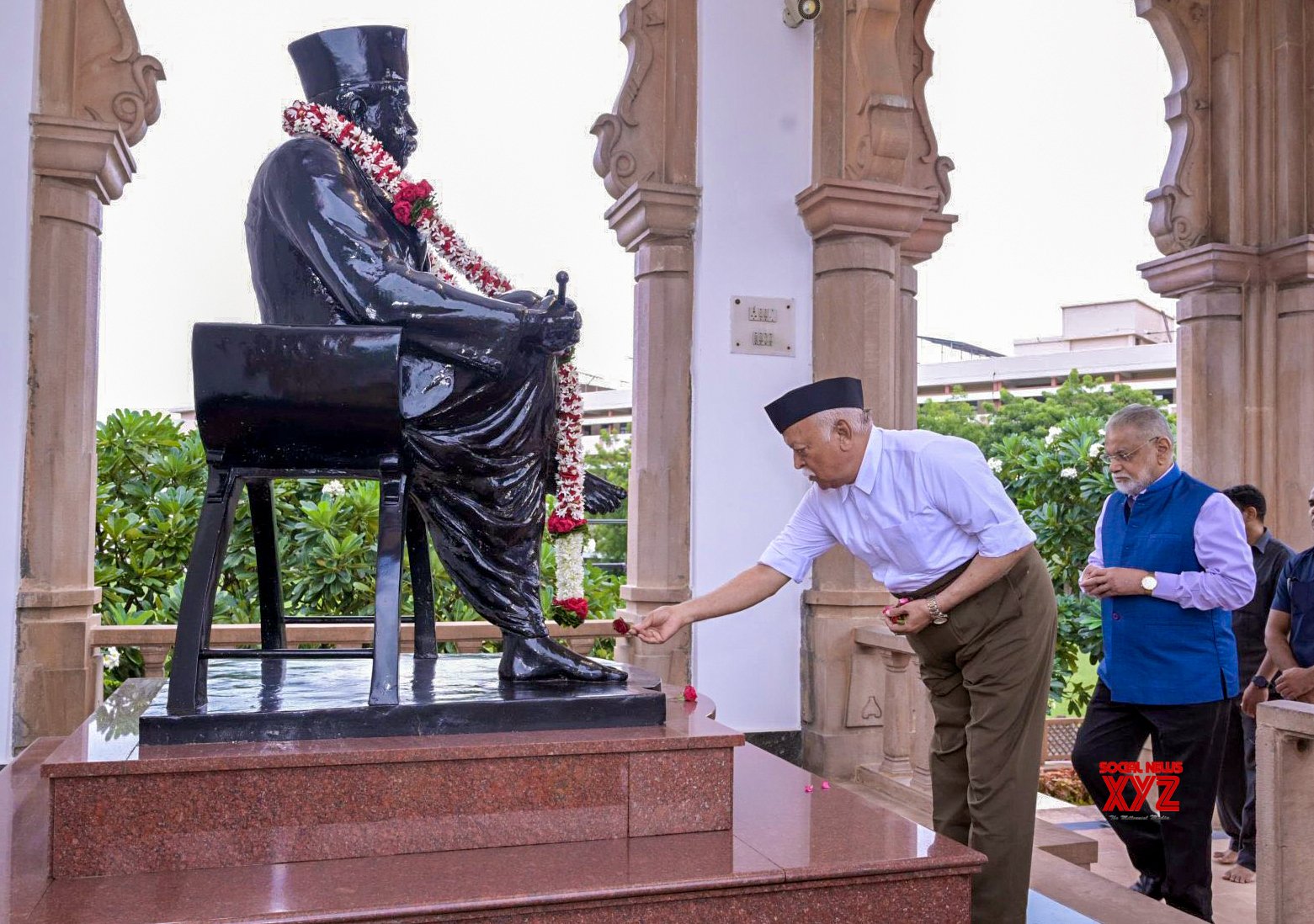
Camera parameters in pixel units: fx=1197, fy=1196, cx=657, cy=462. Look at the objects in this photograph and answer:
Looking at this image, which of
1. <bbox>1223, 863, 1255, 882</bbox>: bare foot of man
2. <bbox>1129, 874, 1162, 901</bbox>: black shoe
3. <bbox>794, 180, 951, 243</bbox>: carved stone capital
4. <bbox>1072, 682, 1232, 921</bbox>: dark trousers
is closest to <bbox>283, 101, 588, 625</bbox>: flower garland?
<bbox>1072, 682, 1232, 921</bbox>: dark trousers

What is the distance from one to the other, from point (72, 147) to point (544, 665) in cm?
312

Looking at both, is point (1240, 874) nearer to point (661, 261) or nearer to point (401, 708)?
point (661, 261)

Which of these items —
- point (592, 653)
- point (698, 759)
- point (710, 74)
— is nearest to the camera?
point (698, 759)

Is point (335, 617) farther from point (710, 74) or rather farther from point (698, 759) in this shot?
point (710, 74)

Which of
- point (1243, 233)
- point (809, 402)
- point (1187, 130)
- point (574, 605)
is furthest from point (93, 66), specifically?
point (1243, 233)

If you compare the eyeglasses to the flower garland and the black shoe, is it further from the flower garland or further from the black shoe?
the flower garland

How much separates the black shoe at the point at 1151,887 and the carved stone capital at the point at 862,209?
3.03 m

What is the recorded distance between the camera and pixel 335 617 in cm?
381

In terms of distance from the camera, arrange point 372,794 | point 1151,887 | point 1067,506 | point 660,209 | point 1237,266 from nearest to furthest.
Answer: point 372,794 → point 1151,887 → point 660,209 → point 1237,266 → point 1067,506

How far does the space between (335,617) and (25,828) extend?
3.67 ft

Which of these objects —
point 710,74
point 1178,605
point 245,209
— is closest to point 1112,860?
point 1178,605

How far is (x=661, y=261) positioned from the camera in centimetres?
561

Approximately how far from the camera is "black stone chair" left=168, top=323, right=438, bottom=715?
2.79 metres

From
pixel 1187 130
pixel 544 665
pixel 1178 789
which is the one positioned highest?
pixel 1187 130
